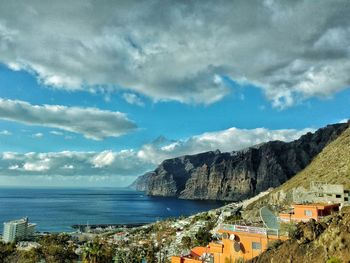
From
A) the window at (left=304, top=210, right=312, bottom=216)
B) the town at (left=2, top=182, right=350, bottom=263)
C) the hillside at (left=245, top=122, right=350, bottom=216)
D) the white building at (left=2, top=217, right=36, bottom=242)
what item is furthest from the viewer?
the white building at (left=2, top=217, right=36, bottom=242)

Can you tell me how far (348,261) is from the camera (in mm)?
20219

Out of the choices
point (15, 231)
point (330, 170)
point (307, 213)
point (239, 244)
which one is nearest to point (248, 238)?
point (239, 244)

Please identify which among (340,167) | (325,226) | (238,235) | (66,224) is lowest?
(66,224)

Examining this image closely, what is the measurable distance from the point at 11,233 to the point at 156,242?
5816 centimetres

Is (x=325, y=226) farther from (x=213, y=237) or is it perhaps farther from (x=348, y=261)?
(x=213, y=237)

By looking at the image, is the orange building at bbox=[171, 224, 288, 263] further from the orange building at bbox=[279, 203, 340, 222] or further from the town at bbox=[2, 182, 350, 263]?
the orange building at bbox=[279, 203, 340, 222]

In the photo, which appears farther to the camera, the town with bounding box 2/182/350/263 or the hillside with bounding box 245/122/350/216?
the hillside with bounding box 245/122/350/216

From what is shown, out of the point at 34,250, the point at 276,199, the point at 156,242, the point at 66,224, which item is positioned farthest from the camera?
the point at 66,224

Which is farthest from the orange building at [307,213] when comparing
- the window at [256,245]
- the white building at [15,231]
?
the white building at [15,231]

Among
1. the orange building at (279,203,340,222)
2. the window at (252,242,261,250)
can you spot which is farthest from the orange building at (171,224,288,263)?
the orange building at (279,203,340,222)

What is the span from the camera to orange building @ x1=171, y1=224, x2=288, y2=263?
116 feet

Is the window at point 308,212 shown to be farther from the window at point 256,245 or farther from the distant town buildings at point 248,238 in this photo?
the window at point 256,245

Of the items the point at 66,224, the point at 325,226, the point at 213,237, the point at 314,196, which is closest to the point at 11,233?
the point at 66,224

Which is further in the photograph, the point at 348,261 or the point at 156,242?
the point at 156,242
